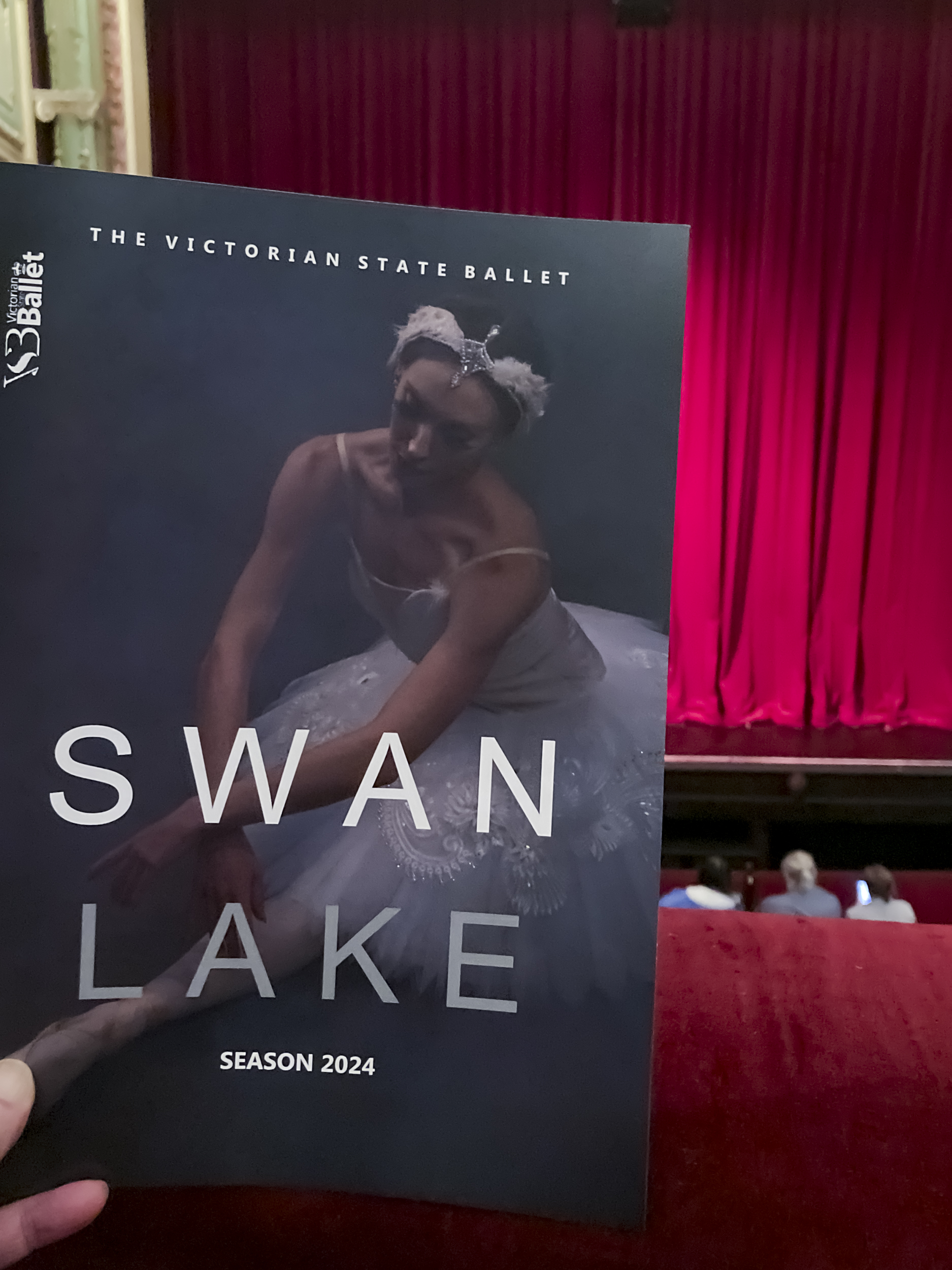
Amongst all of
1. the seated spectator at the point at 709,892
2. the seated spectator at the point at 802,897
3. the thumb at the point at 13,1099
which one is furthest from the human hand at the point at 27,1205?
the seated spectator at the point at 802,897

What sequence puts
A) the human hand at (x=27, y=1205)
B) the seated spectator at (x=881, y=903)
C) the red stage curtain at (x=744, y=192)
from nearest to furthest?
the human hand at (x=27, y=1205) < the seated spectator at (x=881, y=903) < the red stage curtain at (x=744, y=192)

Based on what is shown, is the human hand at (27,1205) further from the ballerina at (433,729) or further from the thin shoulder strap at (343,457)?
the thin shoulder strap at (343,457)

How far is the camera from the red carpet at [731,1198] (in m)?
0.32

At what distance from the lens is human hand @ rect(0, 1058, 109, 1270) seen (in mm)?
315

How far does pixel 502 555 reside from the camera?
0.32 metres

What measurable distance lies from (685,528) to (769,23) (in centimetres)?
162

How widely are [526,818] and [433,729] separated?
0.15ft

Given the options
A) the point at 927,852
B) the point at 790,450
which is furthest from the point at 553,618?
the point at 790,450

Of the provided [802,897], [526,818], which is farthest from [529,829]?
[802,897]

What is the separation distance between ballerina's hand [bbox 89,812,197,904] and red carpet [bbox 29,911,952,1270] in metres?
0.12

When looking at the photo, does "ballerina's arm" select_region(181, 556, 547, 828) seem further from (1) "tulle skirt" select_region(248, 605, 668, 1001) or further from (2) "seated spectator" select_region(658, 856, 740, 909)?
(2) "seated spectator" select_region(658, 856, 740, 909)

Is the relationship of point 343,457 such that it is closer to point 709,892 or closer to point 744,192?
point 709,892

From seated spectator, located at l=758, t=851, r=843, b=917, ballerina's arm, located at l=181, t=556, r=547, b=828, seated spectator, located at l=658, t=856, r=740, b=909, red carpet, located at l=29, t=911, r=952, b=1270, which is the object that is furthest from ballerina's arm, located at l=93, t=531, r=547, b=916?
seated spectator, located at l=758, t=851, r=843, b=917

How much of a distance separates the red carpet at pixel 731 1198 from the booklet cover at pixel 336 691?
0.04ft
